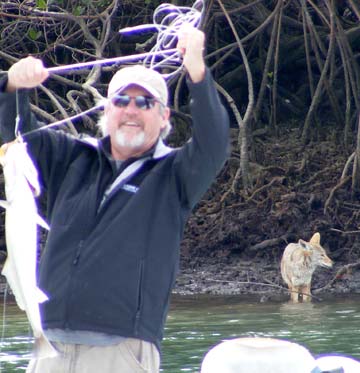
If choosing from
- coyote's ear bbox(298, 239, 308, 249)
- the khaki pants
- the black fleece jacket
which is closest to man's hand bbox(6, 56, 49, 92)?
the black fleece jacket

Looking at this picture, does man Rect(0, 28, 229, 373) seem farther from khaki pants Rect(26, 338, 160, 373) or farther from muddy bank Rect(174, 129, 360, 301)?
muddy bank Rect(174, 129, 360, 301)

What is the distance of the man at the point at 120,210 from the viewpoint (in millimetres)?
4316

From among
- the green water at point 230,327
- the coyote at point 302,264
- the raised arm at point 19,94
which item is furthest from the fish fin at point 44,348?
the coyote at point 302,264

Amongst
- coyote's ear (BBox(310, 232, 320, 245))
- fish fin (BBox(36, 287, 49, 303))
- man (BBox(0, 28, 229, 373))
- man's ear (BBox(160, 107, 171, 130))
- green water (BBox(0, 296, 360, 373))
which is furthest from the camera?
coyote's ear (BBox(310, 232, 320, 245))

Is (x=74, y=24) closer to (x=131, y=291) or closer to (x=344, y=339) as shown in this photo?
(x=344, y=339)

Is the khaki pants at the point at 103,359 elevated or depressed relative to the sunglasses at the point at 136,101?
depressed

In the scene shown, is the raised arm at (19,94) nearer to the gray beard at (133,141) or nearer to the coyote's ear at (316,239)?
the gray beard at (133,141)

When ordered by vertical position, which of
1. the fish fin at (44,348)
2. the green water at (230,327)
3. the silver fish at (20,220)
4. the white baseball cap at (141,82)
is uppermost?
the white baseball cap at (141,82)

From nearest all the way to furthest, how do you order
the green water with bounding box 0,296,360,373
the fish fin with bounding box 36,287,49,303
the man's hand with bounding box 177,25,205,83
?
the fish fin with bounding box 36,287,49,303 < the man's hand with bounding box 177,25,205,83 < the green water with bounding box 0,296,360,373

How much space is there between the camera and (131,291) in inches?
170

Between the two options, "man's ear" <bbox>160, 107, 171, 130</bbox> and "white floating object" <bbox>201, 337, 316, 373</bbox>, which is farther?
"man's ear" <bbox>160, 107, 171, 130</bbox>

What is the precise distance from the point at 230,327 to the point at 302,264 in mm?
1905

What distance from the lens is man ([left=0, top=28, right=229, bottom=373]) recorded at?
170 inches

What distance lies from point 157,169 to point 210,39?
10168 millimetres
